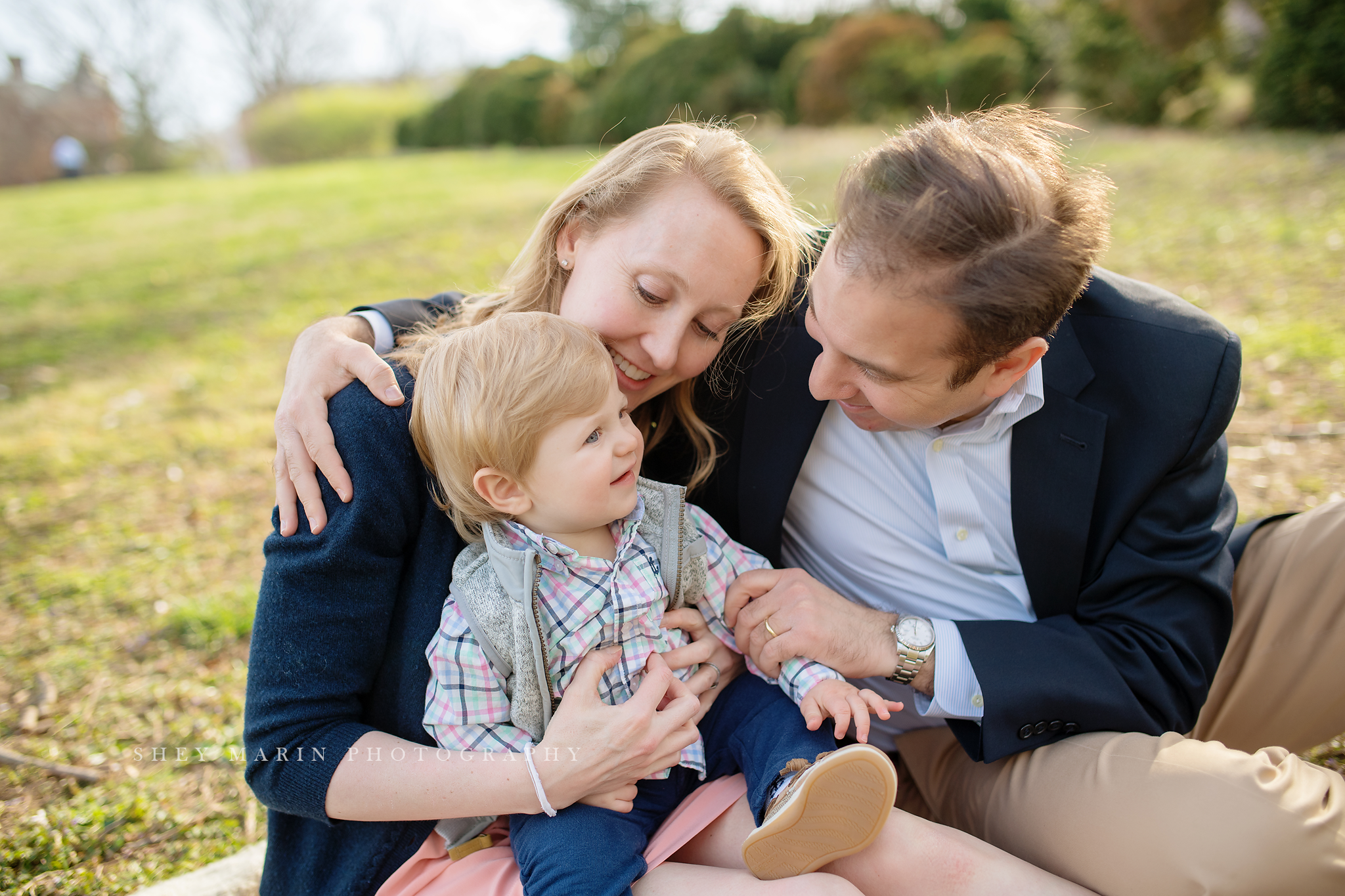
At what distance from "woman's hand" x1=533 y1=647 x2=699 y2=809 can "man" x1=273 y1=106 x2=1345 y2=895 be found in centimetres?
29

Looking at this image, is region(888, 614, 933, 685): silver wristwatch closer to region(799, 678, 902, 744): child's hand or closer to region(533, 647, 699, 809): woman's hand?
region(799, 678, 902, 744): child's hand

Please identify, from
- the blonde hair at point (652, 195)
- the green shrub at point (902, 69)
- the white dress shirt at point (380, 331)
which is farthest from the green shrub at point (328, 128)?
the blonde hair at point (652, 195)

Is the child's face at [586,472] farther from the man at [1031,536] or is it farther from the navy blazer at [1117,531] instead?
the navy blazer at [1117,531]

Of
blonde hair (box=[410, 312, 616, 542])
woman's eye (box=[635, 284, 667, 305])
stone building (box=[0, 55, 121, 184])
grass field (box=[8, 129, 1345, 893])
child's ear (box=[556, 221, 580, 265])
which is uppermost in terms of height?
stone building (box=[0, 55, 121, 184])

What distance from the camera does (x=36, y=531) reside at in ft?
13.5

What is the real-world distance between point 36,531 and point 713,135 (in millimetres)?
3866

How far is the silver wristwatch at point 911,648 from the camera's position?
2.09 meters

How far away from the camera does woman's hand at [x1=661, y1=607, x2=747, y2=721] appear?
1998mm

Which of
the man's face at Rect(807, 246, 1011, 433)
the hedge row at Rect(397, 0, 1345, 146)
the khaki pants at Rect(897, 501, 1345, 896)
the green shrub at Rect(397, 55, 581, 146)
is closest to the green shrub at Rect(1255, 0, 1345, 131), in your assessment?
the hedge row at Rect(397, 0, 1345, 146)

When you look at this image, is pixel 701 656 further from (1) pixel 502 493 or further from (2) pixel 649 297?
(2) pixel 649 297

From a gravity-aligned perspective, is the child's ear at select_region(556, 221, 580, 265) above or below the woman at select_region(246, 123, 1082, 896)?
above

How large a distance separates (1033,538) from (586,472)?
1.15 m

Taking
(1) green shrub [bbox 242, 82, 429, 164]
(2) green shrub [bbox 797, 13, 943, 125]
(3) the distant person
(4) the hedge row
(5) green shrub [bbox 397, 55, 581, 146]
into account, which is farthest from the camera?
(1) green shrub [bbox 242, 82, 429, 164]

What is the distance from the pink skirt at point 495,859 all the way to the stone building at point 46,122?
28.4 metres
